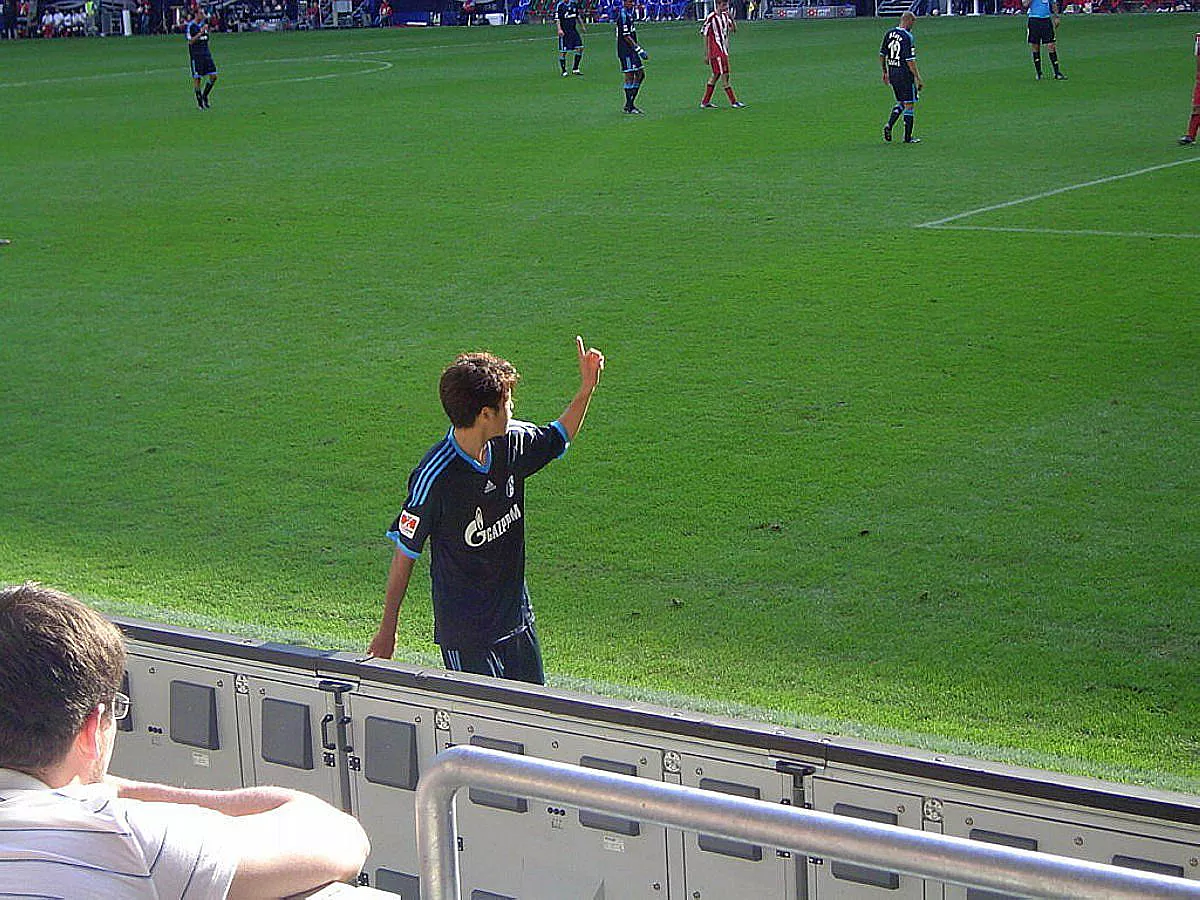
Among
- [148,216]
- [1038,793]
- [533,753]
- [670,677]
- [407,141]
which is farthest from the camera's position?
[407,141]

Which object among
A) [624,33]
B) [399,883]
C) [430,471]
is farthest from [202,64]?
[399,883]

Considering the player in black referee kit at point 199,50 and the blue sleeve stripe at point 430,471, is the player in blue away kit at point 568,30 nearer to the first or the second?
the player in black referee kit at point 199,50

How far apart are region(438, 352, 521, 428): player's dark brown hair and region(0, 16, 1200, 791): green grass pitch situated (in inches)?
69.6

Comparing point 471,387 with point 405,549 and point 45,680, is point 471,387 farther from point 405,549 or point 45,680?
point 45,680

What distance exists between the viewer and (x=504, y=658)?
5.43 metres

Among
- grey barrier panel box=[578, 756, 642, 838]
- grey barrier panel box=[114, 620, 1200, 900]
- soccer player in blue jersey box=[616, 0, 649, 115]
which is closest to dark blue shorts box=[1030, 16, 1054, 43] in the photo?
soccer player in blue jersey box=[616, 0, 649, 115]

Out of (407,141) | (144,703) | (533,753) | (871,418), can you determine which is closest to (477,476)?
(144,703)

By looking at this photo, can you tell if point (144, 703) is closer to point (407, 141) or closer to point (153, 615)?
point (153, 615)

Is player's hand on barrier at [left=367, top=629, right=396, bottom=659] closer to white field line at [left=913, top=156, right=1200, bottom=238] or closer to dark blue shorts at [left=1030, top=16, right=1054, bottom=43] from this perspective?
white field line at [left=913, top=156, right=1200, bottom=238]

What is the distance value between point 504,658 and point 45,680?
306 cm

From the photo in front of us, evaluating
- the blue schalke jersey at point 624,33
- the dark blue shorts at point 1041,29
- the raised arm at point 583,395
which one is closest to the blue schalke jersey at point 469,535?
the raised arm at point 583,395

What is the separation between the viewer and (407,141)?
81.6ft

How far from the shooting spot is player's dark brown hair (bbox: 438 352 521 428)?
17.1ft

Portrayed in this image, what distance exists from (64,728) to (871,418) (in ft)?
26.2
